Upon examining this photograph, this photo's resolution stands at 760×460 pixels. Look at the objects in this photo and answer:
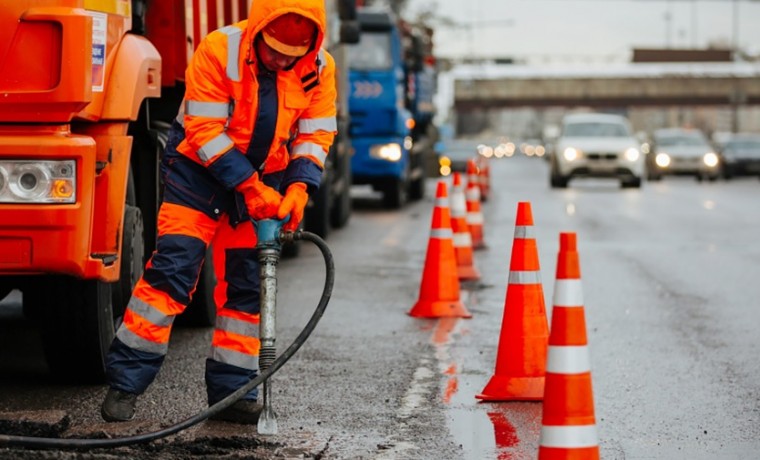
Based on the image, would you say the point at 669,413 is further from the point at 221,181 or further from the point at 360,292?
the point at 360,292

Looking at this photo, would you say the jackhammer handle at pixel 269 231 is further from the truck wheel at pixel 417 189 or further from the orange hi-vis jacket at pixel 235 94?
the truck wheel at pixel 417 189

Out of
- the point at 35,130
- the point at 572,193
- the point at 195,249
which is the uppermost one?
the point at 35,130

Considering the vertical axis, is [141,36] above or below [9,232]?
above

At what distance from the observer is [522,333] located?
7676mm

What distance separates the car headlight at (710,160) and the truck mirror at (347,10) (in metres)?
25.2

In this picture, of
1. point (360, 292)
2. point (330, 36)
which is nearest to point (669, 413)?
point (360, 292)

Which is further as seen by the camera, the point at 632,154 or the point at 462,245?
the point at 632,154

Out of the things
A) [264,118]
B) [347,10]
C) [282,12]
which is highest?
[347,10]

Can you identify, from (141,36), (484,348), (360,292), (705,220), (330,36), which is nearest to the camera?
(141,36)

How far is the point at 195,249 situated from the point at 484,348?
10.8 feet

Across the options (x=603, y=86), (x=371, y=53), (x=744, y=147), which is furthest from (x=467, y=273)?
(x=603, y=86)

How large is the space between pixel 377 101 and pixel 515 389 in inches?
676

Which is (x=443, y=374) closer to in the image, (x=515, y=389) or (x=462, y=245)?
(x=515, y=389)

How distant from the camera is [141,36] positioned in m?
7.90
